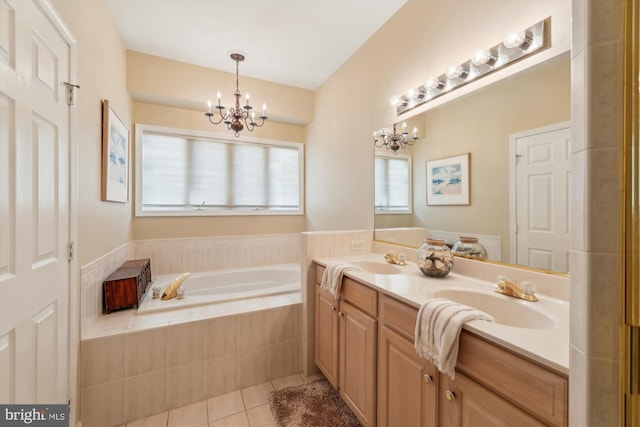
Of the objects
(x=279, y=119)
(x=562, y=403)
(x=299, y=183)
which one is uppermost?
(x=279, y=119)

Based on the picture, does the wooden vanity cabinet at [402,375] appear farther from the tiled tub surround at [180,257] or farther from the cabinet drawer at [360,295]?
the tiled tub surround at [180,257]

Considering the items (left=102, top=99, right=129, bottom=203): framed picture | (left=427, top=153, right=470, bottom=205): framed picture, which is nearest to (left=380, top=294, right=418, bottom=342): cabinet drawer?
(left=427, top=153, right=470, bottom=205): framed picture

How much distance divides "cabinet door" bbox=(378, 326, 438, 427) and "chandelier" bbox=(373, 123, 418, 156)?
1.29 meters

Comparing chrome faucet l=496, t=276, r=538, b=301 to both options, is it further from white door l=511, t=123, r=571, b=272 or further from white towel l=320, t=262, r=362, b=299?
white towel l=320, t=262, r=362, b=299

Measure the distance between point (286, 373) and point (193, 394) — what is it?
65cm

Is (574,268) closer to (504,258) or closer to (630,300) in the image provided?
(630,300)

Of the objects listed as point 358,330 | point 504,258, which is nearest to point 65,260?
point 358,330

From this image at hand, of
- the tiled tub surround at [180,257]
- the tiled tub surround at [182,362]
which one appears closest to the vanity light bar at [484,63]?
the tiled tub surround at [182,362]

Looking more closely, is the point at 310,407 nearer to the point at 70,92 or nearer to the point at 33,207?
the point at 33,207

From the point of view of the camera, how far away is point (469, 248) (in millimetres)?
1480

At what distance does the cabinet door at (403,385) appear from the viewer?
39.6 inches

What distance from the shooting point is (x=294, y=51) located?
99.7 inches

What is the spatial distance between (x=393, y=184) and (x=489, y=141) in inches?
29.5

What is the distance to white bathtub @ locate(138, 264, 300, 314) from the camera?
7.07 ft
